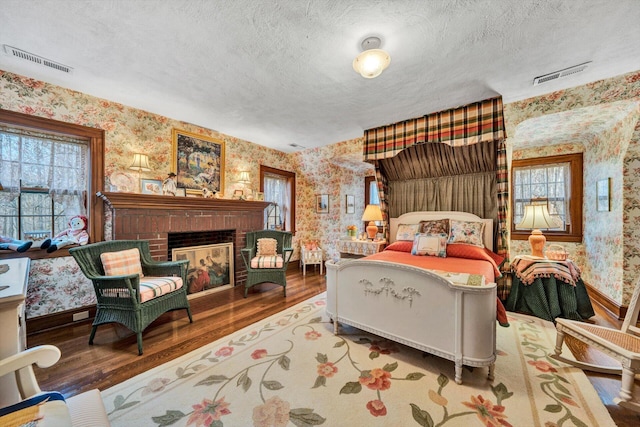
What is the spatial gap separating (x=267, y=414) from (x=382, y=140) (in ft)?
11.9

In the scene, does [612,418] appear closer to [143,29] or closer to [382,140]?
[382,140]

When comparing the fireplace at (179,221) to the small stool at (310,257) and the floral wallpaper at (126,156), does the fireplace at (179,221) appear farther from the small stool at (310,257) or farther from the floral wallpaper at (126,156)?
the small stool at (310,257)

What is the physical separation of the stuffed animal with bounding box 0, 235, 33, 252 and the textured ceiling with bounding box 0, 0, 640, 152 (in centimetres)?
166

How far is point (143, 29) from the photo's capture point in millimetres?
1845

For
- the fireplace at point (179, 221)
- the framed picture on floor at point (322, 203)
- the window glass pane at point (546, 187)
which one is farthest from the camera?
the framed picture on floor at point (322, 203)

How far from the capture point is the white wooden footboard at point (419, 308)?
5.67 feet

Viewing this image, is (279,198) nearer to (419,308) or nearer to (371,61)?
(371,61)

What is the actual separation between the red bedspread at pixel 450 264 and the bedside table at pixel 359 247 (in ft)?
3.17

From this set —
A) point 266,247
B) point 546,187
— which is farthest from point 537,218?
point 266,247

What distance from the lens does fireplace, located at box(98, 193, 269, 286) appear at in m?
3.00

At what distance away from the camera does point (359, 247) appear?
4.26 m

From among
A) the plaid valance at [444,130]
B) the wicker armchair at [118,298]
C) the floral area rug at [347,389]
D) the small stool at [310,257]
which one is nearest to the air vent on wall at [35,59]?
the wicker armchair at [118,298]

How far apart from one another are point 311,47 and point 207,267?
3.36m

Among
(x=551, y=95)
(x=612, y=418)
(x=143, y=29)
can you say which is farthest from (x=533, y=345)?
(x=143, y=29)
